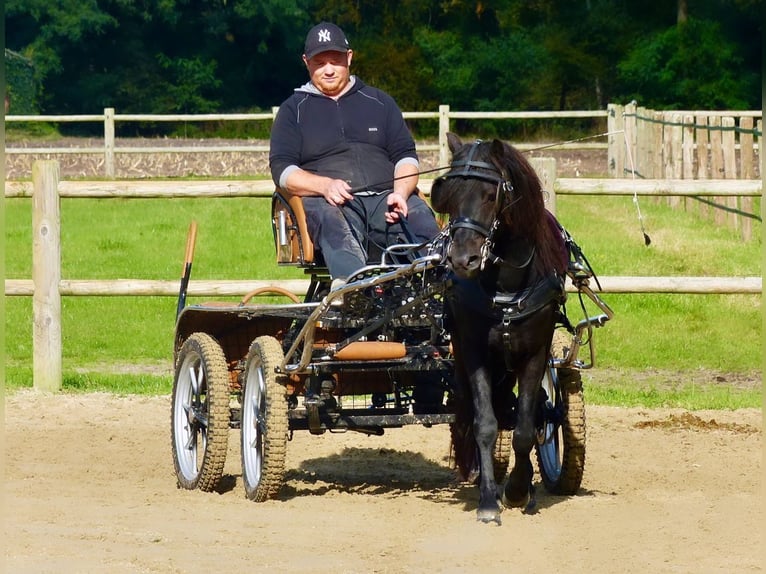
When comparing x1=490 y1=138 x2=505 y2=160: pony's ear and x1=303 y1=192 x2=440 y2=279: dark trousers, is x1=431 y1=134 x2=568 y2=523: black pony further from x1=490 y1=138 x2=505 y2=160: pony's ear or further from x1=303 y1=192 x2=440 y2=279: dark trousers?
x1=303 y1=192 x2=440 y2=279: dark trousers

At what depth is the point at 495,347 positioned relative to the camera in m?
6.22

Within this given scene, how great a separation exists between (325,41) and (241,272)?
8879 mm

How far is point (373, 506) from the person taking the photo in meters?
6.69

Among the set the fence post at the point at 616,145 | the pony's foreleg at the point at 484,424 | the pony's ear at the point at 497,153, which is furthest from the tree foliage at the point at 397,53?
the pony's ear at the point at 497,153

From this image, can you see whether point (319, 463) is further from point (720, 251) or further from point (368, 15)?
point (368, 15)

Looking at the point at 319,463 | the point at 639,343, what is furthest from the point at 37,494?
the point at 639,343

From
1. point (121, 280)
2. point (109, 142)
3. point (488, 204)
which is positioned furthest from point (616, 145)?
point (488, 204)

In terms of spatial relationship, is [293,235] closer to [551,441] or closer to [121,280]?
[551,441]

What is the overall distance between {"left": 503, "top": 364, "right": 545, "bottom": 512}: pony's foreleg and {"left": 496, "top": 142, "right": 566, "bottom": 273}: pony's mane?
20.1 inches

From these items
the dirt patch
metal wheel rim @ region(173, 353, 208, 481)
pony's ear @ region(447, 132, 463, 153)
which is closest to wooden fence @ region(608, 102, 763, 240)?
the dirt patch

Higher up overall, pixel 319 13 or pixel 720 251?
pixel 319 13

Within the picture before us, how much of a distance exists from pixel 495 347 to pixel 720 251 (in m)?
11.2

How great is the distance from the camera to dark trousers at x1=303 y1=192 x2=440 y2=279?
22.5 feet

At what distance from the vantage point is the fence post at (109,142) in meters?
27.3
